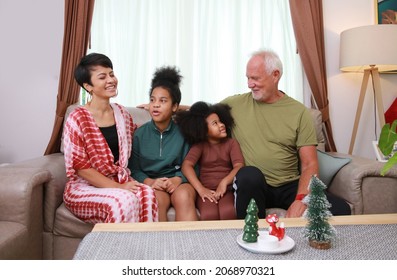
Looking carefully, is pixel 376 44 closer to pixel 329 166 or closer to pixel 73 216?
pixel 329 166

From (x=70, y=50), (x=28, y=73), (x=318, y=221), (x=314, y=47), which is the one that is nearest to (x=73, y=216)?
(x=318, y=221)

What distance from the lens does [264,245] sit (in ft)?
3.19

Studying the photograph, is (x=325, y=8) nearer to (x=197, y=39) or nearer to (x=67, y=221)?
(x=197, y=39)

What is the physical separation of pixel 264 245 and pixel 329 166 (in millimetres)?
1081

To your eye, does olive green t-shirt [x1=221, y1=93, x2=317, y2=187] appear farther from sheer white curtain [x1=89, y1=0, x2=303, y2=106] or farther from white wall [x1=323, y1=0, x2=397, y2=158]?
white wall [x1=323, y1=0, x2=397, y2=158]

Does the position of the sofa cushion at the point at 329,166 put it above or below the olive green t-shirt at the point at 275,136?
below

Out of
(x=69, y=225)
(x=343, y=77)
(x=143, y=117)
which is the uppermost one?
(x=343, y=77)

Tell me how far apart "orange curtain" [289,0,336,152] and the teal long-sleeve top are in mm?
1255

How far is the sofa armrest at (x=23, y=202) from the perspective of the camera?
4.93 ft

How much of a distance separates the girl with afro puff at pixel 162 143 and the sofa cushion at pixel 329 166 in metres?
0.73

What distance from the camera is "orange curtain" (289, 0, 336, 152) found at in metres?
2.62

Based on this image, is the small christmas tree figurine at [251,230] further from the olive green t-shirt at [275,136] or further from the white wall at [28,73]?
the white wall at [28,73]

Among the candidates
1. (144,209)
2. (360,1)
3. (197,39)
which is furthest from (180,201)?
(360,1)

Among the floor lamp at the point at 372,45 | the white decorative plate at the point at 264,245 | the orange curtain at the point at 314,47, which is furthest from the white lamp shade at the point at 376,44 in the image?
the white decorative plate at the point at 264,245
